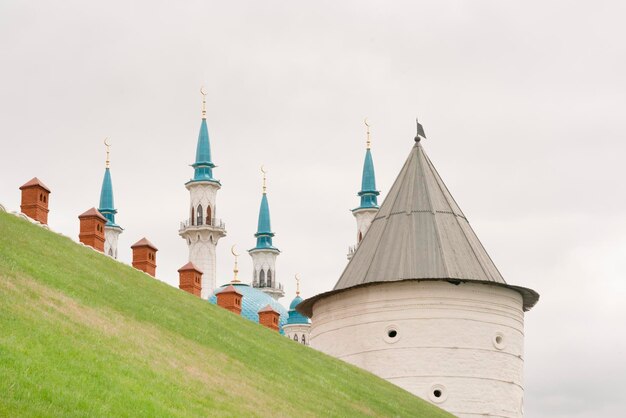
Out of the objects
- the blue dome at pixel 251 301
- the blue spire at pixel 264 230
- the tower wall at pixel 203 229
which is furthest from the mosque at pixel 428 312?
the blue spire at pixel 264 230

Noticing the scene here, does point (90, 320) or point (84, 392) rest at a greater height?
point (90, 320)

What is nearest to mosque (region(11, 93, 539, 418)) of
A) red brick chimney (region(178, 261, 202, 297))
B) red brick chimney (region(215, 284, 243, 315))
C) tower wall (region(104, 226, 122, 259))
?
red brick chimney (region(215, 284, 243, 315))

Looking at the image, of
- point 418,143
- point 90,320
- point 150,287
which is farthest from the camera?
point 418,143

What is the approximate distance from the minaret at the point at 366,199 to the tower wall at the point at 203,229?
9048 mm

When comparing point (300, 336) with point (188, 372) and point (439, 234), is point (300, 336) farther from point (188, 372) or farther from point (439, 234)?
point (188, 372)

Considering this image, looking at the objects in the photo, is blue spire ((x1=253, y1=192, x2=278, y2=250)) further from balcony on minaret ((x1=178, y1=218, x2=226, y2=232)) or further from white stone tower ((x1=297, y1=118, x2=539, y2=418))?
white stone tower ((x1=297, y1=118, x2=539, y2=418))

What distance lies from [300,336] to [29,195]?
52.6 m

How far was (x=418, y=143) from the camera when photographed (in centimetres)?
3938

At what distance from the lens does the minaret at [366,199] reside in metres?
77.9

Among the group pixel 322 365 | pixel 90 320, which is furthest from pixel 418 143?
pixel 90 320

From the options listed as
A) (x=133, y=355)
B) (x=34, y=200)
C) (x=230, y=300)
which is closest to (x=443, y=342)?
(x=230, y=300)

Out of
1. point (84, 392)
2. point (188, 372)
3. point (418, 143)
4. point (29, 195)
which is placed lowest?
point (84, 392)

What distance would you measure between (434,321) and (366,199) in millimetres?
45187

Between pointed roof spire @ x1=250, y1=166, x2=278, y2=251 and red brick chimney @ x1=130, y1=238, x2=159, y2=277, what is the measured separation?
55.8 meters
